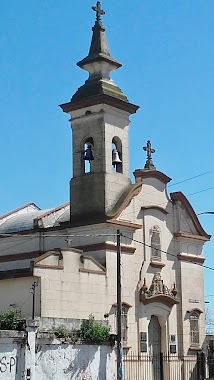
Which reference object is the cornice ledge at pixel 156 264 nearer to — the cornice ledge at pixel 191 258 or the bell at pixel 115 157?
the cornice ledge at pixel 191 258

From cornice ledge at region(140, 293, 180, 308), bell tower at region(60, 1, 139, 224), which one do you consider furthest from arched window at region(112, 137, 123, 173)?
cornice ledge at region(140, 293, 180, 308)

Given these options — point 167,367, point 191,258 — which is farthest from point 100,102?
point 167,367

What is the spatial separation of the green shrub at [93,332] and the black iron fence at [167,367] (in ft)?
18.8

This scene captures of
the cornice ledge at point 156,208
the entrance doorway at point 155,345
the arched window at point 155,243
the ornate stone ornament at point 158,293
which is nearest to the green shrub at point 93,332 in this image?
the ornate stone ornament at point 158,293

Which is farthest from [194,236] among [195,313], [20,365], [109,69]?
[20,365]

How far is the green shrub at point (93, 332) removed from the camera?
27.3 m

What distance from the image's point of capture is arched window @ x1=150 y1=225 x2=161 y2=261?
37.0 meters

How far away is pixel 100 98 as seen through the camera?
35719mm

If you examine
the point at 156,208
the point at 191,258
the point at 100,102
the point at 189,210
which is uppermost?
the point at 100,102

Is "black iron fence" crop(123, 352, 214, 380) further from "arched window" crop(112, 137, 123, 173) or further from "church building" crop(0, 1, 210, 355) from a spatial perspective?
"arched window" crop(112, 137, 123, 173)

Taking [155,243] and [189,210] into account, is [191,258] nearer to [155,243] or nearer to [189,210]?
[189,210]

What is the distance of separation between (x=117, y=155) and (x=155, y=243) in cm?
462

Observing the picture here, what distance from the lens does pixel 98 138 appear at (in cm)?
3591

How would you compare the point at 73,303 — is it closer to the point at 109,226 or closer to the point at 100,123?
the point at 109,226
